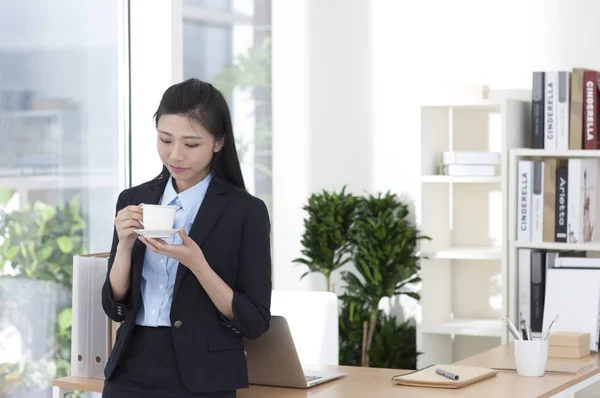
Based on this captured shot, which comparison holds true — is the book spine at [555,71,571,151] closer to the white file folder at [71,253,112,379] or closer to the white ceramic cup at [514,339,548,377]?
the white ceramic cup at [514,339,548,377]

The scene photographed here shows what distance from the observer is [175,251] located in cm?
199

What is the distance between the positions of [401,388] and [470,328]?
184 cm

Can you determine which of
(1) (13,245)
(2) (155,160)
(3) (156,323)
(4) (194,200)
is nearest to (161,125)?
(4) (194,200)

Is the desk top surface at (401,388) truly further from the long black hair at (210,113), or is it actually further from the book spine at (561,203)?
the book spine at (561,203)

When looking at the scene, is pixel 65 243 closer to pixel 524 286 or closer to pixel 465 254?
pixel 465 254

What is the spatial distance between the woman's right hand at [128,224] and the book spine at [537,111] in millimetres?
2447

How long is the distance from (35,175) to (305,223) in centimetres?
132

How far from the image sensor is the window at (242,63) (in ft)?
15.4

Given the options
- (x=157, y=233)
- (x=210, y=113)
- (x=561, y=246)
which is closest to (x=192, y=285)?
(x=157, y=233)

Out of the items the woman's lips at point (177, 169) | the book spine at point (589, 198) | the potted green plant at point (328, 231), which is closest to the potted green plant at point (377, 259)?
the potted green plant at point (328, 231)

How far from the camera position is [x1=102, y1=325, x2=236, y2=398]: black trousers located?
2.11m

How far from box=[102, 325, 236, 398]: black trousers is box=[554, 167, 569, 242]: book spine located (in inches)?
89.6

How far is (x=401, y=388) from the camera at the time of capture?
250 cm

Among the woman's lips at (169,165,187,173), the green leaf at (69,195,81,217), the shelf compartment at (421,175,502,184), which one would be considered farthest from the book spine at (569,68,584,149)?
the woman's lips at (169,165,187,173)
